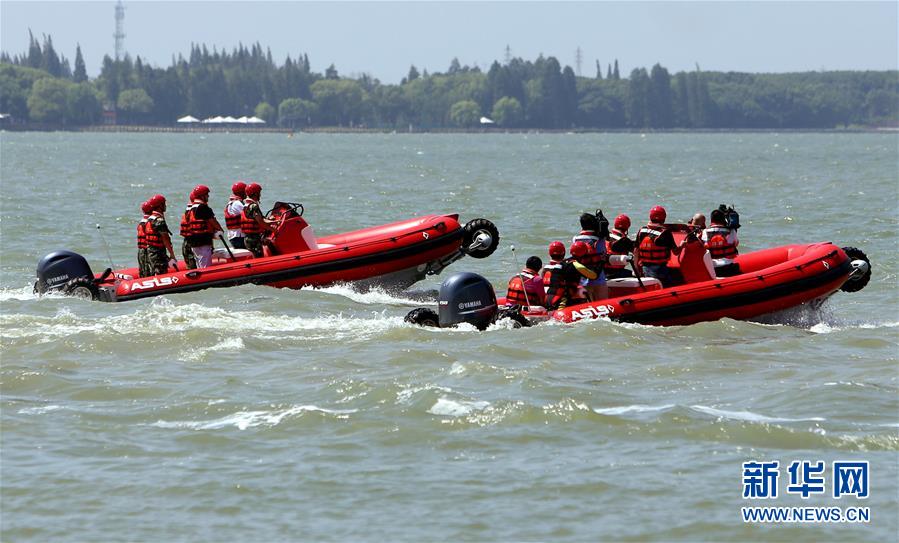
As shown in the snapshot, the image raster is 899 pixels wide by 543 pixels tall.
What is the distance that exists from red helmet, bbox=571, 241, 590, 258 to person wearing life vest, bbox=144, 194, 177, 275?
5.16 meters

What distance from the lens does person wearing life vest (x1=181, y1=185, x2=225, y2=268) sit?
17484 mm

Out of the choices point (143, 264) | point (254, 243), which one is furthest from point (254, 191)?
point (143, 264)

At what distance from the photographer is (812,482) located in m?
9.67

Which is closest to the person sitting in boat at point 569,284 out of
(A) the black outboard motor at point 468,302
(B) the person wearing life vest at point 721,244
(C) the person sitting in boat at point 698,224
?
(A) the black outboard motor at point 468,302

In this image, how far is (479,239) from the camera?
18.5 m

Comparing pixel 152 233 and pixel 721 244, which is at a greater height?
pixel 152 233

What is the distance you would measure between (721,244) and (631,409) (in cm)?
529

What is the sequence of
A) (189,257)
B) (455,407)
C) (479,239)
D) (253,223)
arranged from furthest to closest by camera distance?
(479,239)
(253,223)
(189,257)
(455,407)

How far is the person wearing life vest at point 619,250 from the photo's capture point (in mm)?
15156

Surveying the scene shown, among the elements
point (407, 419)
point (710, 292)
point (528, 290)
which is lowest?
point (407, 419)

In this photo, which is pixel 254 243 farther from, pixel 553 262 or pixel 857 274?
pixel 857 274

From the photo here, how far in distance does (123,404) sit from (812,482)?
525cm

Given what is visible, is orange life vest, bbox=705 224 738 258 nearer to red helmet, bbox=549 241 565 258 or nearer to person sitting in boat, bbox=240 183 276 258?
red helmet, bbox=549 241 565 258

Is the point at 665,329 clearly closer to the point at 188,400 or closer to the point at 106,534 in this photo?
the point at 188,400
